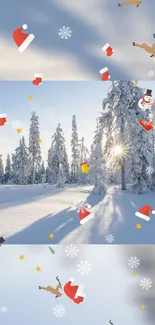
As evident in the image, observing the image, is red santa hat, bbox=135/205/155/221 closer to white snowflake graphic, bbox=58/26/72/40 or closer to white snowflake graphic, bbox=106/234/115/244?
white snowflake graphic, bbox=106/234/115/244

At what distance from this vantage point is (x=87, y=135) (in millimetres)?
4250

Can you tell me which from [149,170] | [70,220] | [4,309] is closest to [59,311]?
[4,309]

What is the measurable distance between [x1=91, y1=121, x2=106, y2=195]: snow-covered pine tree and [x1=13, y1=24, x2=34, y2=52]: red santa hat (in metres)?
1.44

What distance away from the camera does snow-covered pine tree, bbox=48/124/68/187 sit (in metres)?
4.23

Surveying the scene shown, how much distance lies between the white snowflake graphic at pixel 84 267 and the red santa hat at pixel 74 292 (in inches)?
4.8

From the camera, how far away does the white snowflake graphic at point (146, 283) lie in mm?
2836

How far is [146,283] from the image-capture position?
2.85m

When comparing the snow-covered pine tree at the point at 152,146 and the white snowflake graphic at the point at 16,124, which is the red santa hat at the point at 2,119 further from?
the snow-covered pine tree at the point at 152,146

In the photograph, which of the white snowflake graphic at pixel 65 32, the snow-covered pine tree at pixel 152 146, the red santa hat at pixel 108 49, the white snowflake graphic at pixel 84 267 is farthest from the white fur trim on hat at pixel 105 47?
the white snowflake graphic at pixel 84 267

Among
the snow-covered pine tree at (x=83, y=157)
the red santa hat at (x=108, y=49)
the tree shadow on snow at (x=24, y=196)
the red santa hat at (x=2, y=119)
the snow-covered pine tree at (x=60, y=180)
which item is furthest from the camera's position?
the snow-covered pine tree at (x=60, y=180)

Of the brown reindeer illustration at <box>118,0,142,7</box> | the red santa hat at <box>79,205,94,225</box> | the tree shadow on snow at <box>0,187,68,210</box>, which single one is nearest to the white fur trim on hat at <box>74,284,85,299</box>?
the red santa hat at <box>79,205,94,225</box>

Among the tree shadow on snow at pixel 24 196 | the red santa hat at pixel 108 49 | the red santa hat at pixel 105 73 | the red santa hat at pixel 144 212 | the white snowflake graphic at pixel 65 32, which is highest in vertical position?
the white snowflake graphic at pixel 65 32

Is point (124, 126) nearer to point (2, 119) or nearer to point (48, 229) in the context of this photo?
point (2, 119)

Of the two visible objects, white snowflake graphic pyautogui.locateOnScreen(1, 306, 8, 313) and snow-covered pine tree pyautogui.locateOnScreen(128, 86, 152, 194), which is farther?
snow-covered pine tree pyautogui.locateOnScreen(128, 86, 152, 194)
